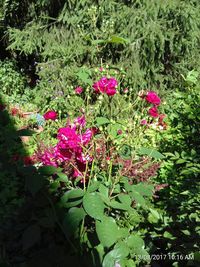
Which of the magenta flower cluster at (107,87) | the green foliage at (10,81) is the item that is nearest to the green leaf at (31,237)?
the magenta flower cluster at (107,87)

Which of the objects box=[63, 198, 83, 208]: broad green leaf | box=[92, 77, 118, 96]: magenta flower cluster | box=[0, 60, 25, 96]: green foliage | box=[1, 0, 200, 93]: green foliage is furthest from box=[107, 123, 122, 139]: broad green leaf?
box=[0, 60, 25, 96]: green foliage

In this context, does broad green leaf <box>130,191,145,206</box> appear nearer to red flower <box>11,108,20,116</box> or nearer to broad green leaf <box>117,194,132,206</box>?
broad green leaf <box>117,194,132,206</box>

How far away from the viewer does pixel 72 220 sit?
168 centimetres

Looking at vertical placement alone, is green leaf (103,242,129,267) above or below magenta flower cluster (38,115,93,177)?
below

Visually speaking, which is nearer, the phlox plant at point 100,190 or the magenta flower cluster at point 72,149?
the phlox plant at point 100,190

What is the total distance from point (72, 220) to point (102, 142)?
2.32 feet

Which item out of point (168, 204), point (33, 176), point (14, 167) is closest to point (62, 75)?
point (14, 167)

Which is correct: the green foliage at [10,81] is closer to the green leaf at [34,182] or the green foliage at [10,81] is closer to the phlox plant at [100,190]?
the phlox plant at [100,190]

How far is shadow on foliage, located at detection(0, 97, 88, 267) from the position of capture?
1812 millimetres

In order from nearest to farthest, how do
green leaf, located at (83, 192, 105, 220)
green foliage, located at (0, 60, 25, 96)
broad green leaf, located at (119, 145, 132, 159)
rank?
1. green leaf, located at (83, 192, 105, 220)
2. broad green leaf, located at (119, 145, 132, 159)
3. green foliage, located at (0, 60, 25, 96)

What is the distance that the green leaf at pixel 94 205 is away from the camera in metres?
1.61

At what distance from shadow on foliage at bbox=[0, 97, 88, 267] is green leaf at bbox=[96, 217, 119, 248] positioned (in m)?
0.16

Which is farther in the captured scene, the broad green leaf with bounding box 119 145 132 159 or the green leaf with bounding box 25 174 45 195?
the broad green leaf with bounding box 119 145 132 159

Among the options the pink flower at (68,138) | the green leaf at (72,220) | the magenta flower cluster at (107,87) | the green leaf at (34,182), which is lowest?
the green leaf at (72,220)
